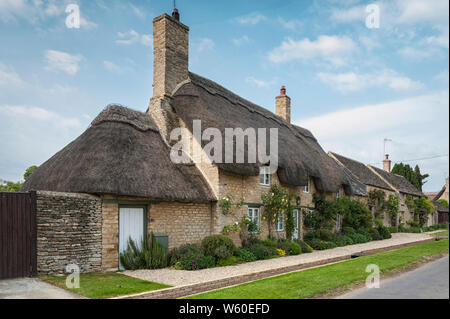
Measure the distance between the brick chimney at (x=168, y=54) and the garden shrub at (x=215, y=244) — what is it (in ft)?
20.5

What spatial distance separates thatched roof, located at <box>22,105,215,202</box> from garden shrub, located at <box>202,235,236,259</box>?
1.46 meters

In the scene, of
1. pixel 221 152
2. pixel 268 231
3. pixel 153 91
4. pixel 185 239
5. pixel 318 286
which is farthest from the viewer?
pixel 268 231

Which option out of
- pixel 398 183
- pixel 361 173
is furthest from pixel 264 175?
pixel 398 183

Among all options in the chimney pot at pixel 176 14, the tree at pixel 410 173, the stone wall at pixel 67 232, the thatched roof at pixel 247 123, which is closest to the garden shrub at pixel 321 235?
the thatched roof at pixel 247 123

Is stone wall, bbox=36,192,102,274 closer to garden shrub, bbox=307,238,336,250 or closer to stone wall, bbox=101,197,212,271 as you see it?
A: stone wall, bbox=101,197,212,271

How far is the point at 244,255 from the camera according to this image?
1353 centimetres

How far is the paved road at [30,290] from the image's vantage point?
740 centimetres

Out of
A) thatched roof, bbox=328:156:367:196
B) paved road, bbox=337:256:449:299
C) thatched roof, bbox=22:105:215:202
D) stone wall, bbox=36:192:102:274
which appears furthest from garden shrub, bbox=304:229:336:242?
paved road, bbox=337:256:449:299

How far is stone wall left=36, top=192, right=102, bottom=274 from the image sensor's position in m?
9.60

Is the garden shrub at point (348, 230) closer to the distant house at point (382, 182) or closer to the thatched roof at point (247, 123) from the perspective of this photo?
the thatched roof at point (247, 123)

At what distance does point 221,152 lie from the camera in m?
14.1
